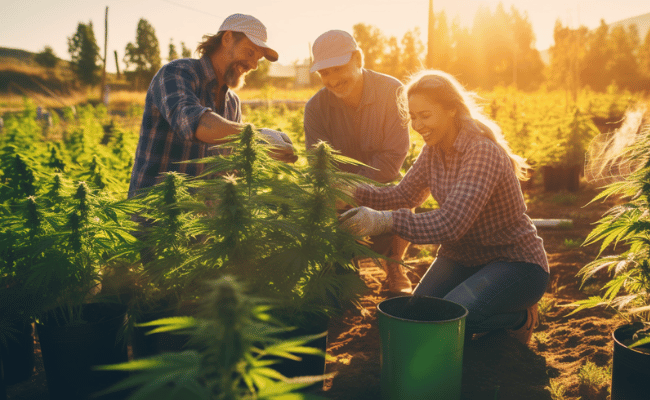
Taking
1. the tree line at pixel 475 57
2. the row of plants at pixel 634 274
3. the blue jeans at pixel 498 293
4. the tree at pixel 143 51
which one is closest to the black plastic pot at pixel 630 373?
the row of plants at pixel 634 274

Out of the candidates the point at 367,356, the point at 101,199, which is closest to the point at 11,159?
the point at 101,199

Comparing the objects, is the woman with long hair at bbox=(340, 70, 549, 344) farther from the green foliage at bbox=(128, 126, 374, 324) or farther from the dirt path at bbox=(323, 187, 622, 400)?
the green foliage at bbox=(128, 126, 374, 324)

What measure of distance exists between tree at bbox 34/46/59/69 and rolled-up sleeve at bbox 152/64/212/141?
184 ft

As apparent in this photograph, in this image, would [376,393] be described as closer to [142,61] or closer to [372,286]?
[372,286]

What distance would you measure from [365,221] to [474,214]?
561 mm

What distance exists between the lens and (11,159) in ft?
8.95

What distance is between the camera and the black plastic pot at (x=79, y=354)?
Result: 67.4 inches

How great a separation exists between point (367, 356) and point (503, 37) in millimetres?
63971

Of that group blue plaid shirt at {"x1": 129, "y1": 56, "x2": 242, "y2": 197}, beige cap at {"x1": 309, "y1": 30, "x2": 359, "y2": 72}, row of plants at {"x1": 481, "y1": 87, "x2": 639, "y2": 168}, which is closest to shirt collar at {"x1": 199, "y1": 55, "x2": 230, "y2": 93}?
blue plaid shirt at {"x1": 129, "y1": 56, "x2": 242, "y2": 197}

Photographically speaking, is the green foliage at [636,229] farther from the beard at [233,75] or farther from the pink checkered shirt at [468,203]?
the beard at [233,75]

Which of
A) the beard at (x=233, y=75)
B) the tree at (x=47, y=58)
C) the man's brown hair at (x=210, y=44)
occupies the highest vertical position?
the tree at (x=47, y=58)

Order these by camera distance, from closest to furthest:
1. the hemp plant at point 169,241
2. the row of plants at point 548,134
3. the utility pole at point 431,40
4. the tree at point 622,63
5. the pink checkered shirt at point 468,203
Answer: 1. the hemp plant at point 169,241
2. the pink checkered shirt at point 468,203
3. the row of plants at point 548,134
4. the utility pole at point 431,40
5. the tree at point 622,63

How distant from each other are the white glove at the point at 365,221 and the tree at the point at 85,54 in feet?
148

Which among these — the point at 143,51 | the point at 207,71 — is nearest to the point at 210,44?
the point at 207,71
